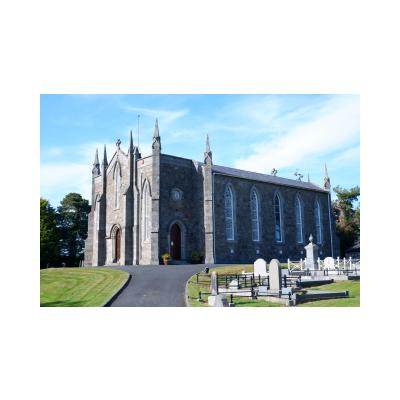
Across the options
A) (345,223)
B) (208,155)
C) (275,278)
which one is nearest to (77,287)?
(275,278)

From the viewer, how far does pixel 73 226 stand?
32.3 meters

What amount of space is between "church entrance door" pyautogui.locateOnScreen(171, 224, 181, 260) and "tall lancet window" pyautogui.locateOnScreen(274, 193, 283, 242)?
8329mm

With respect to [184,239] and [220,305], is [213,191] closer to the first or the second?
[184,239]

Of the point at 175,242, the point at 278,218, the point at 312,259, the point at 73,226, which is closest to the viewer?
the point at 312,259

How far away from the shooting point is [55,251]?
24.5m

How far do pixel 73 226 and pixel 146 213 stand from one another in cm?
608

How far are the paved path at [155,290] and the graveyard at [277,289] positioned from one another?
1.54 ft

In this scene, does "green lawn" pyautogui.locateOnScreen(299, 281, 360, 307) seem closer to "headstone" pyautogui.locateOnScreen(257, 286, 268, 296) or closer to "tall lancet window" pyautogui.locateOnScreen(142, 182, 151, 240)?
"headstone" pyautogui.locateOnScreen(257, 286, 268, 296)

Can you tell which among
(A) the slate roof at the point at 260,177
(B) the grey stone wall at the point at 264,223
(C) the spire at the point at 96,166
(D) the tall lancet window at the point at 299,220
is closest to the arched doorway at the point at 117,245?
(C) the spire at the point at 96,166

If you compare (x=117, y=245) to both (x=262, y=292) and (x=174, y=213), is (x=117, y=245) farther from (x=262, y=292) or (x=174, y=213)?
(x=262, y=292)

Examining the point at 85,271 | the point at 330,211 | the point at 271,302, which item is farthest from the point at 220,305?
the point at 330,211

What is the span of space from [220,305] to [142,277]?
20.0ft

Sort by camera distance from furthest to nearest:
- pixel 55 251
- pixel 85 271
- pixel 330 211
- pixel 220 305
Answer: pixel 330 211 < pixel 55 251 < pixel 85 271 < pixel 220 305

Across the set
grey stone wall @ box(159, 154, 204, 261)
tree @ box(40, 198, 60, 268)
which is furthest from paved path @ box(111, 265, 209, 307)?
grey stone wall @ box(159, 154, 204, 261)
